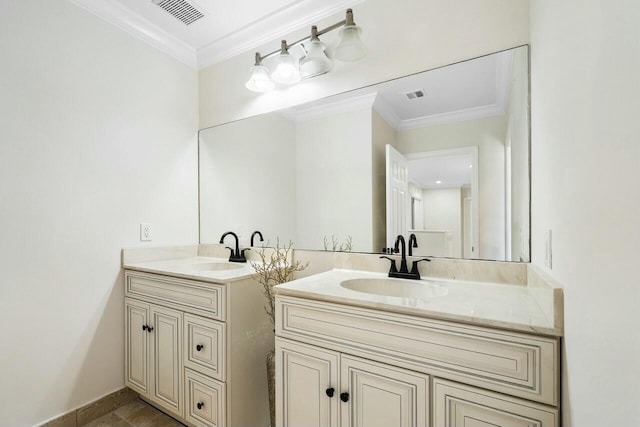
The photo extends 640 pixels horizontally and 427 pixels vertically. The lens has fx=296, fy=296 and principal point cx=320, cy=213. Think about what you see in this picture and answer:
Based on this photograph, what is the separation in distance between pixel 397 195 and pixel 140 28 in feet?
6.55

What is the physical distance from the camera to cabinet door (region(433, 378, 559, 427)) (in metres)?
0.78

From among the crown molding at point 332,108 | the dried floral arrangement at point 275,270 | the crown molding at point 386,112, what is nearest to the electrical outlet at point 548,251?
the crown molding at point 386,112

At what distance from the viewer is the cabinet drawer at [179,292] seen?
1437 mm

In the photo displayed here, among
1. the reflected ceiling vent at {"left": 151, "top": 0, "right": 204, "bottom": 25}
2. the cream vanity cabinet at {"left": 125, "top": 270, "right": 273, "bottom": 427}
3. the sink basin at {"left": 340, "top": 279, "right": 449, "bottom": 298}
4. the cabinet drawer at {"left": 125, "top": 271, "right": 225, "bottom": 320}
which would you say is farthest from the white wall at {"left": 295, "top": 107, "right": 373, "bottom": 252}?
the reflected ceiling vent at {"left": 151, "top": 0, "right": 204, "bottom": 25}

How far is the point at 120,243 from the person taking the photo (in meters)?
1.87

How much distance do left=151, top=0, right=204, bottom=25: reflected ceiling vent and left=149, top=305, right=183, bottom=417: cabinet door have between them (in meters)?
1.80

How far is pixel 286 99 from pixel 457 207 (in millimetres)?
1252

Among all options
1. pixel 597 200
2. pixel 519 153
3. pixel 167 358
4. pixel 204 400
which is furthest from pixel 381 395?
pixel 167 358

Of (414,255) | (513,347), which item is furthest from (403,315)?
(414,255)

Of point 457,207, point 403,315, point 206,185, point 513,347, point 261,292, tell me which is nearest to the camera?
point 513,347

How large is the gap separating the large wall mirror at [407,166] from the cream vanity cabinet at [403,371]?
0.59 metres

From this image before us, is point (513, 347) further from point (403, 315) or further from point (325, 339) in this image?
point (325, 339)

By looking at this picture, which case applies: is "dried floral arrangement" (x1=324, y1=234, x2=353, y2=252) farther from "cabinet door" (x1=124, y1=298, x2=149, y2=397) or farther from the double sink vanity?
"cabinet door" (x1=124, y1=298, x2=149, y2=397)

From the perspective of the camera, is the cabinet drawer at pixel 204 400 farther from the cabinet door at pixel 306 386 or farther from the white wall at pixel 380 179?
the white wall at pixel 380 179
